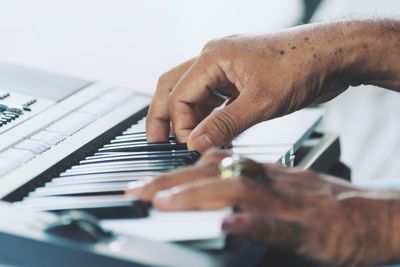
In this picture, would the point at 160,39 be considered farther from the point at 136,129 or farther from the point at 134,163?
the point at 134,163

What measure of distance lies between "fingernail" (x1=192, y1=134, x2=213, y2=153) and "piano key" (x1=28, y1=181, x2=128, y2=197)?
16cm

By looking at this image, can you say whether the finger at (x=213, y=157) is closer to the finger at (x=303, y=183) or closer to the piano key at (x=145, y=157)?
the finger at (x=303, y=183)

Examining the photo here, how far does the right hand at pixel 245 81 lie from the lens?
1.15 metres

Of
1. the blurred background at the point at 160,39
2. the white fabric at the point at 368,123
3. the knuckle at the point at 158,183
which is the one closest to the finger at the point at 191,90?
the knuckle at the point at 158,183

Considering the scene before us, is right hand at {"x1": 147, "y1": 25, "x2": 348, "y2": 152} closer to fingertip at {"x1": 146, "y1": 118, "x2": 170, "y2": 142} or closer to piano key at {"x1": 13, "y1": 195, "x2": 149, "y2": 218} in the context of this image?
fingertip at {"x1": 146, "y1": 118, "x2": 170, "y2": 142}

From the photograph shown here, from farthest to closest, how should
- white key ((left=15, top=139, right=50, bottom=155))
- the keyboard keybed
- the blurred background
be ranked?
the blurred background < white key ((left=15, top=139, right=50, bottom=155)) < the keyboard keybed

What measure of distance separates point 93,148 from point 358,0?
1719mm

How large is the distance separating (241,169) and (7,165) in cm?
35

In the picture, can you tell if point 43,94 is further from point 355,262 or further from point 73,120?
point 355,262

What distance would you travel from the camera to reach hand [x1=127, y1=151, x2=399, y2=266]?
2.52ft

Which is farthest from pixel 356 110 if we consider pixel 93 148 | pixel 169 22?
pixel 93 148

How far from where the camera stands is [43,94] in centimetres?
129

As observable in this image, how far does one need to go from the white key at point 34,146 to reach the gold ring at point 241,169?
328 mm

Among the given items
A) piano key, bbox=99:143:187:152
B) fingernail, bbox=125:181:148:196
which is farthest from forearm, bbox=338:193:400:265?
piano key, bbox=99:143:187:152
